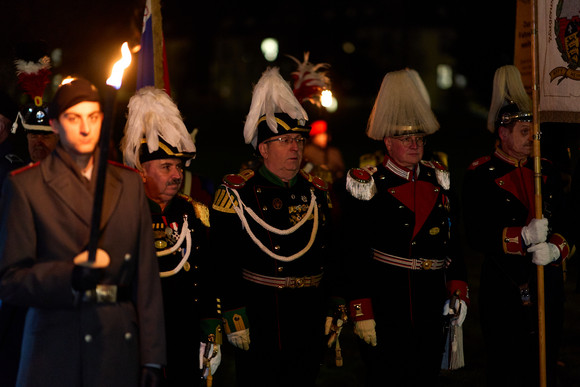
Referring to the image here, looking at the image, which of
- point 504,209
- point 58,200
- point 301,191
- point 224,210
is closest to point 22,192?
point 58,200

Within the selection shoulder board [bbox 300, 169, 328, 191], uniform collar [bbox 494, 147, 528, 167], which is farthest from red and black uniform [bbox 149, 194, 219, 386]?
uniform collar [bbox 494, 147, 528, 167]

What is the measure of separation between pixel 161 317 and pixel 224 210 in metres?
1.42

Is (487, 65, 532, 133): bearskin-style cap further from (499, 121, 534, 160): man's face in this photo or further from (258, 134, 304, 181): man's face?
(258, 134, 304, 181): man's face

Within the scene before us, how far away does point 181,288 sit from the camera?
468cm

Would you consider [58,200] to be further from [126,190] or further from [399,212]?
[399,212]

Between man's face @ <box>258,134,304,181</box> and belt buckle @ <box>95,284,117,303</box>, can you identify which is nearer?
belt buckle @ <box>95,284,117,303</box>

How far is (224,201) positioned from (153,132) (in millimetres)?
693

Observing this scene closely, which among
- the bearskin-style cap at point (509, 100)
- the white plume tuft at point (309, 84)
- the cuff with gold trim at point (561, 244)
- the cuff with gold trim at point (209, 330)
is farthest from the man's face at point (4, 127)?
the cuff with gold trim at point (561, 244)

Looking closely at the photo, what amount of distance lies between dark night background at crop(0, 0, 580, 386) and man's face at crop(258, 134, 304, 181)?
0.44m

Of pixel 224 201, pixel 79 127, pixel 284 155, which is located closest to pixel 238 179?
pixel 224 201

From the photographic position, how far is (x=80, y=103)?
3.52m

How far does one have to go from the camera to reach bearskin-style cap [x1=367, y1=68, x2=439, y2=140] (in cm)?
525

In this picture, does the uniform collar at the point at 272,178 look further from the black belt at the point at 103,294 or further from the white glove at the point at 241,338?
the black belt at the point at 103,294

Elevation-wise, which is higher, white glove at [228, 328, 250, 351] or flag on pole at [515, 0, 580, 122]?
flag on pole at [515, 0, 580, 122]
